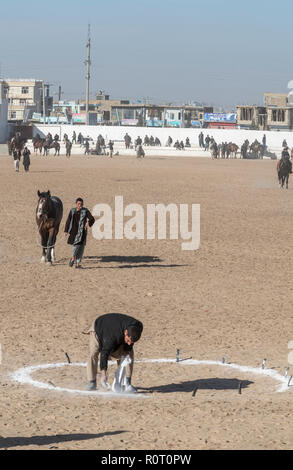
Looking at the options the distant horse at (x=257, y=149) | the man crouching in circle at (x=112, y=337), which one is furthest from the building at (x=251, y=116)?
the man crouching in circle at (x=112, y=337)

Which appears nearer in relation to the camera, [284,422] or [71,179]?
[284,422]

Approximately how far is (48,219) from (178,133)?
7618 cm

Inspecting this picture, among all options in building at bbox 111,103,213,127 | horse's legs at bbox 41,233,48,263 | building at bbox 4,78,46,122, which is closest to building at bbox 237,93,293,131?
building at bbox 111,103,213,127

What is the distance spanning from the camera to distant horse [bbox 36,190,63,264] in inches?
693

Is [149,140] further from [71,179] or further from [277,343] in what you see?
[277,343]

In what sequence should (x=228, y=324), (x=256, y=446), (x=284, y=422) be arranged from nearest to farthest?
(x=256, y=446)
(x=284, y=422)
(x=228, y=324)

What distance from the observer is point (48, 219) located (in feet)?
58.5

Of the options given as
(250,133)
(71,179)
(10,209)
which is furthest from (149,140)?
(10,209)

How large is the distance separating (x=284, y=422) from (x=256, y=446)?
2.77 ft

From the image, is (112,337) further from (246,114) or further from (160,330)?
(246,114)

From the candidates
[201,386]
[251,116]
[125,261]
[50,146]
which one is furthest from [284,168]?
[251,116]

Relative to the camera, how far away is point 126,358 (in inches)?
386

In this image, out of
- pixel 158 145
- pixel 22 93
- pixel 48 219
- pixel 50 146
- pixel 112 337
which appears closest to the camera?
pixel 112 337

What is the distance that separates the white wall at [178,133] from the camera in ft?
290
